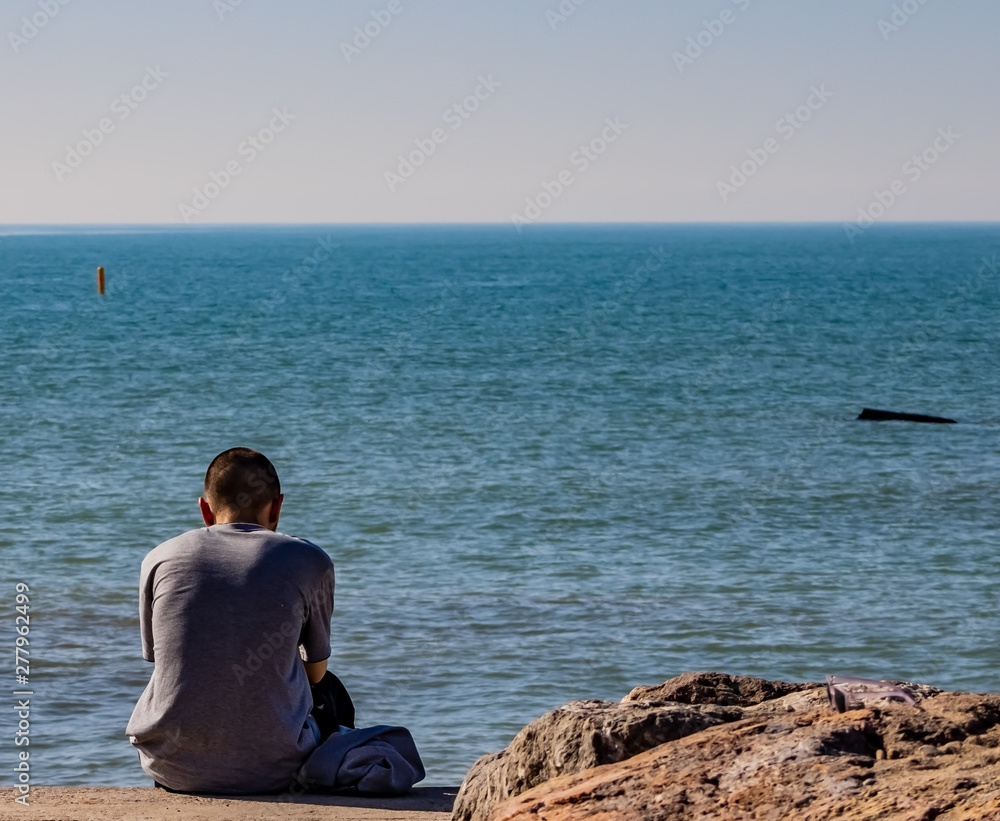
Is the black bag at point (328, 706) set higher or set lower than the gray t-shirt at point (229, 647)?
lower

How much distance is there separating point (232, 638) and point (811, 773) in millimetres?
1865

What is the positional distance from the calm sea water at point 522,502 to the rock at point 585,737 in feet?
13.7

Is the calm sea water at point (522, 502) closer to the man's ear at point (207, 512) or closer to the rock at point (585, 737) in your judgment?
the man's ear at point (207, 512)

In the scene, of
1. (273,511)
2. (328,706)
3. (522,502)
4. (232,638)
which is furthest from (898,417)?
(232,638)

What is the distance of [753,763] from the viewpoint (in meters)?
2.77

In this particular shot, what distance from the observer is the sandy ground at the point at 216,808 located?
383 centimetres

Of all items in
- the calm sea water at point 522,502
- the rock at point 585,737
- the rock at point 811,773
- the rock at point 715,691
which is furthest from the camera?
the calm sea water at point 522,502

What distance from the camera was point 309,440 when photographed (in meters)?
21.8

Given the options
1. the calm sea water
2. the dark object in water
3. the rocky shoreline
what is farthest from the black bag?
the dark object in water

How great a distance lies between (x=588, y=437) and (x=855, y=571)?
32.2 ft

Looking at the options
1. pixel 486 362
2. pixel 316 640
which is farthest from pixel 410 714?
pixel 486 362

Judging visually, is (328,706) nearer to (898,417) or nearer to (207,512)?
(207,512)

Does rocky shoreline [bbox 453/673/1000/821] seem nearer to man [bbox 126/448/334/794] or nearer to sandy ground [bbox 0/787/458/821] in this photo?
sandy ground [bbox 0/787/458/821]

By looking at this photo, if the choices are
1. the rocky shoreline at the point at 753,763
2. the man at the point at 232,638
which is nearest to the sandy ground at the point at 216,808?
the man at the point at 232,638
